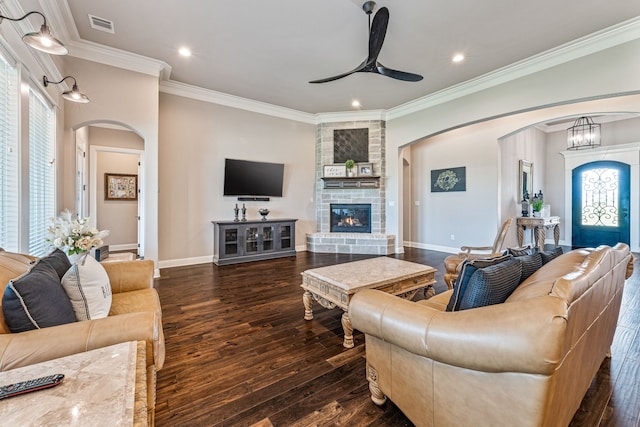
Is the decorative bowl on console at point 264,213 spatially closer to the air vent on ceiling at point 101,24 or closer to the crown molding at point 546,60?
the air vent on ceiling at point 101,24

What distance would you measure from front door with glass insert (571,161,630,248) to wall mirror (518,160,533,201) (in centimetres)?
134

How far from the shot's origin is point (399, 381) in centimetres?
144

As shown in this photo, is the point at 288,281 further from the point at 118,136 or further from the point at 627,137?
the point at 627,137

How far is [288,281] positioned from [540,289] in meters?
3.30

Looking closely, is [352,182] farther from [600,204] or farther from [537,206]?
[600,204]

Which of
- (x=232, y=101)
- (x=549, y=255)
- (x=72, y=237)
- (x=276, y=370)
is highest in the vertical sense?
(x=232, y=101)

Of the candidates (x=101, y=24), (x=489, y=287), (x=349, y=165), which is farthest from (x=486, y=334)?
(x=349, y=165)

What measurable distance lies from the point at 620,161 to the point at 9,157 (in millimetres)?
10480

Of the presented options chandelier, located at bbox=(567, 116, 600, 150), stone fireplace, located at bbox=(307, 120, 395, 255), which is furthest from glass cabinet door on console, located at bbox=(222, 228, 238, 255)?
chandelier, located at bbox=(567, 116, 600, 150)

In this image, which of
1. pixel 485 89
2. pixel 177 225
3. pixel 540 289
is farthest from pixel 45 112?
pixel 485 89

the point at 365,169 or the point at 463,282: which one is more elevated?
the point at 365,169

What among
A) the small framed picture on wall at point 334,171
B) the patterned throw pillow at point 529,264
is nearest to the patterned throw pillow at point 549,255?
the patterned throw pillow at point 529,264

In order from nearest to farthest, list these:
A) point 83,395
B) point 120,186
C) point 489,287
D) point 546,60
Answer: point 83,395 < point 489,287 < point 546,60 < point 120,186

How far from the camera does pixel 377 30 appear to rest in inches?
108
